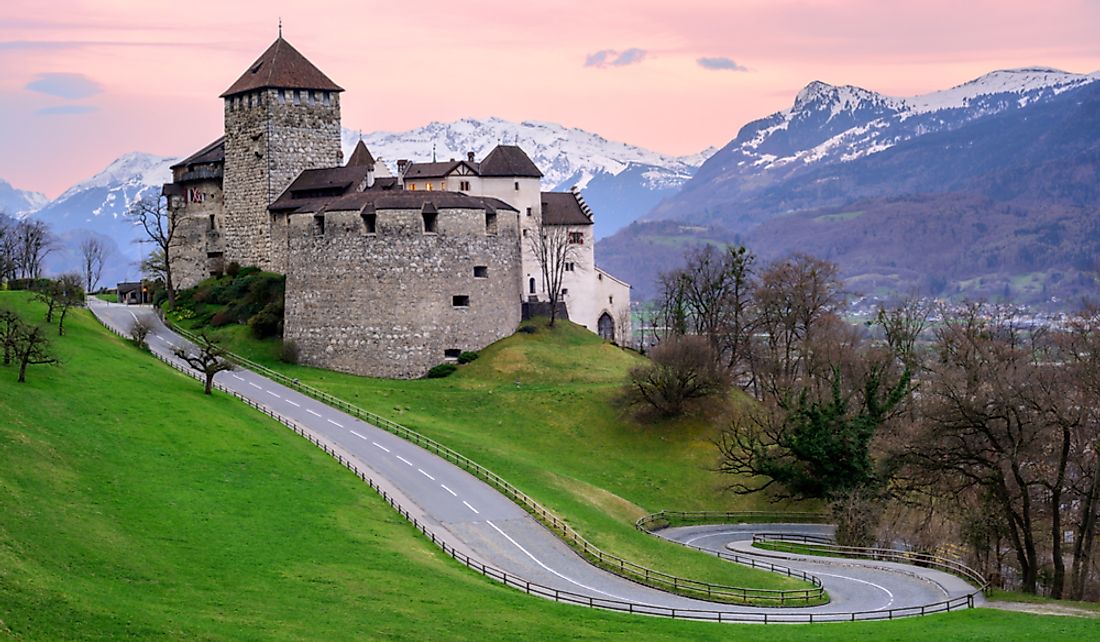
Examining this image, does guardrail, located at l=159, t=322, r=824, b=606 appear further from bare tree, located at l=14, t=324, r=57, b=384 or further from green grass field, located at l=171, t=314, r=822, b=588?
bare tree, located at l=14, t=324, r=57, b=384

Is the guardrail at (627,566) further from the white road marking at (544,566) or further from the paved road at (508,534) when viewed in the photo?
the white road marking at (544,566)

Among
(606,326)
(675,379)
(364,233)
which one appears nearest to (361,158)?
(364,233)

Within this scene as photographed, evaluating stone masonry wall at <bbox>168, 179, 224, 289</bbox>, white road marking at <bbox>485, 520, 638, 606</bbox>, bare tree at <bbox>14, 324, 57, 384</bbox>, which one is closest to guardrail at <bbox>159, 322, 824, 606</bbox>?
white road marking at <bbox>485, 520, 638, 606</bbox>

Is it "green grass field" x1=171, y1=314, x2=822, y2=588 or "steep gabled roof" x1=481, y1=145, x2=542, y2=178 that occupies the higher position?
"steep gabled roof" x1=481, y1=145, x2=542, y2=178

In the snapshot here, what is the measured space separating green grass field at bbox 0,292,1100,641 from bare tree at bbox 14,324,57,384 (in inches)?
35.3

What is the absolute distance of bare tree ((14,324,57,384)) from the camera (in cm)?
6244

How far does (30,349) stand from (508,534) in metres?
23.1

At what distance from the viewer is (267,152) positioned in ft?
341

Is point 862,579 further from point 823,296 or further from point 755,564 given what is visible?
point 823,296

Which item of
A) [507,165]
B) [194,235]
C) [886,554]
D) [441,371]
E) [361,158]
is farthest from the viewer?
[361,158]

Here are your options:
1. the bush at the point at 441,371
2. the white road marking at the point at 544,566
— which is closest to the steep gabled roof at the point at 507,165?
the bush at the point at 441,371

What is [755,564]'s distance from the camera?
2397 inches

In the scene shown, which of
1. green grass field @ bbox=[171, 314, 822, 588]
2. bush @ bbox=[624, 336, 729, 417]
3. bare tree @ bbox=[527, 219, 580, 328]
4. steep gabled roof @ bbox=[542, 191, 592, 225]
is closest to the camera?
green grass field @ bbox=[171, 314, 822, 588]

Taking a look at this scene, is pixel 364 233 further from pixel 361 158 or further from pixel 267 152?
pixel 361 158
